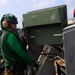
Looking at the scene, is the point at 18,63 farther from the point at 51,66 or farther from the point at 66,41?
the point at 66,41

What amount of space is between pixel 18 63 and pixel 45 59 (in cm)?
53

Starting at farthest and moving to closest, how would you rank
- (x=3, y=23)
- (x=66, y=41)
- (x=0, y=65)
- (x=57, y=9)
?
(x=0, y=65) < (x=3, y=23) < (x=57, y=9) < (x=66, y=41)

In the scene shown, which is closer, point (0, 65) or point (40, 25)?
point (40, 25)

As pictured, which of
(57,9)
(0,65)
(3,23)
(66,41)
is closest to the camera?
(66,41)

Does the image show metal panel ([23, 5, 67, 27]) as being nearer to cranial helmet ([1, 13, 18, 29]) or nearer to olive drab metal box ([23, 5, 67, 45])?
olive drab metal box ([23, 5, 67, 45])

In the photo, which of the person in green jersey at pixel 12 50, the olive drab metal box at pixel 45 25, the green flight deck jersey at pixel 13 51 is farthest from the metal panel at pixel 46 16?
the green flight deck jersey at pixel 13 51

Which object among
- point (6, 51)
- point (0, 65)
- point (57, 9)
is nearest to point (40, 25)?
point (57, 9)

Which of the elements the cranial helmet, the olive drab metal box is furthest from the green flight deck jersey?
the olive drab metal box

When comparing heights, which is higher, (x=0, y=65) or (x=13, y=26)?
(x=13, y=26)

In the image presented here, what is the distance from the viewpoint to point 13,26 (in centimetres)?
432

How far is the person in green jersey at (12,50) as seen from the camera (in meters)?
4.07

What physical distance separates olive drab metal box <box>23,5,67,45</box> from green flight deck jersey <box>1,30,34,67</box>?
464mm

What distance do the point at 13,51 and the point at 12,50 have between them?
1.0 inches

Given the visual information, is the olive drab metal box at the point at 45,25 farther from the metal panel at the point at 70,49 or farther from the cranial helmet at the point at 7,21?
the metal panel at the point at 70,49
